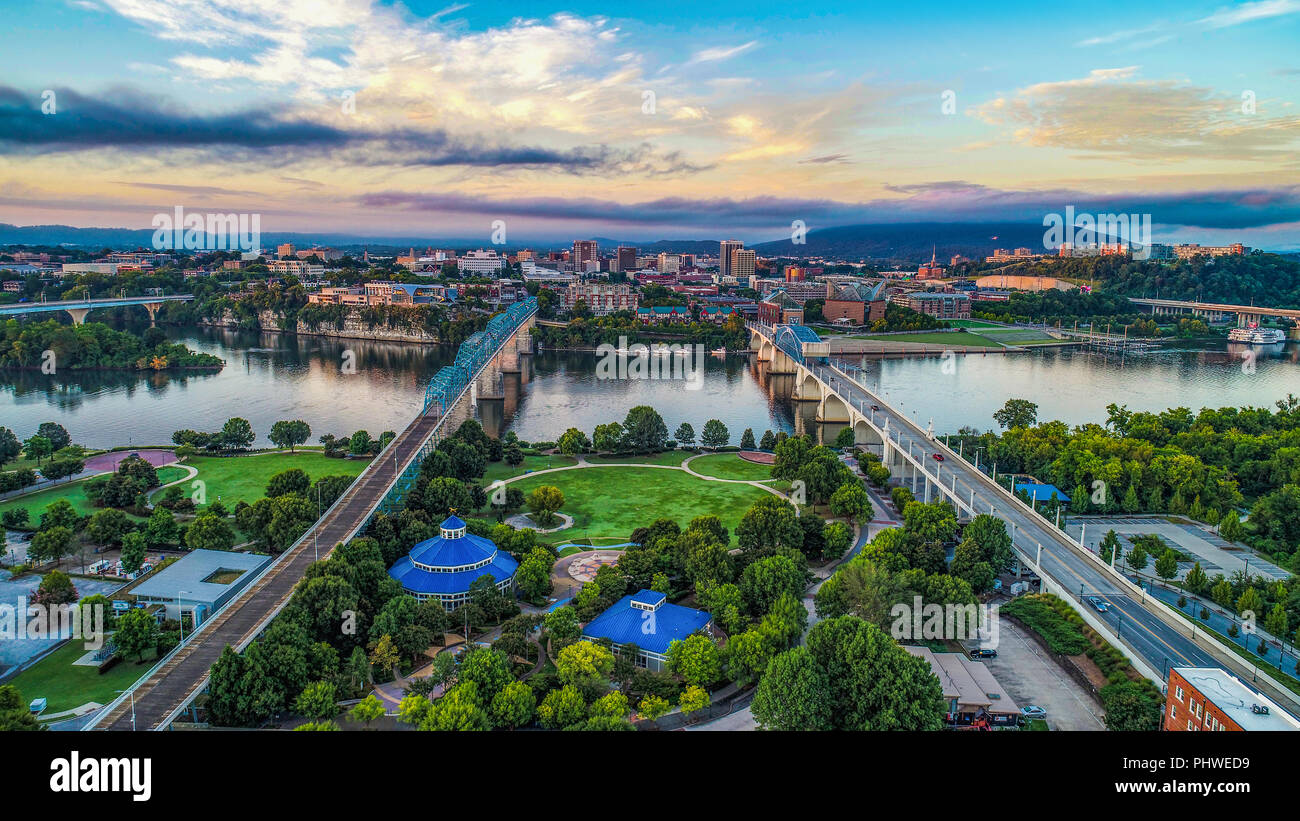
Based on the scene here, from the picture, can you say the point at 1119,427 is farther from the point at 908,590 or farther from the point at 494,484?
the point at 494,484

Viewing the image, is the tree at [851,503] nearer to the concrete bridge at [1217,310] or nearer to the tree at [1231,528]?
the tree at [1231,528]

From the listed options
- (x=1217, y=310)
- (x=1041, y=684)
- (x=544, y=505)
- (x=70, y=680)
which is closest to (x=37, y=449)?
(x=70, y=680)

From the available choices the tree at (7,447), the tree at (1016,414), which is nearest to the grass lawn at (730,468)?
the tree at (1016,414)

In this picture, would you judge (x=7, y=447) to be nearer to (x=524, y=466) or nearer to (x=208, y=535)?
(x=208, y=535)

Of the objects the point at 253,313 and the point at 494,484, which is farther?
the point at 253,313

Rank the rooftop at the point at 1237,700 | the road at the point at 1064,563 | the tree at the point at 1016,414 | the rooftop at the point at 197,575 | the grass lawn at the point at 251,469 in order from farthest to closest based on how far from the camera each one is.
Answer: the tree at the point at 1016,414
the grass lawn at the point at 251,469
the rooftop at the point at 197,575
the road at the point at 1064,563
the rooftop at the point at 1237,700
